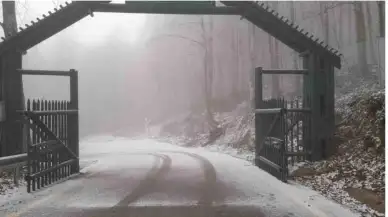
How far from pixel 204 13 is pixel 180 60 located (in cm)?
4656

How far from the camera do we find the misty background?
2880 cm

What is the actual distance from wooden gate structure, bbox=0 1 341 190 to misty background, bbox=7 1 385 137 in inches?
102

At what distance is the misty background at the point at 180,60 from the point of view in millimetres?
28797

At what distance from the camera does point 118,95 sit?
73.4 meters

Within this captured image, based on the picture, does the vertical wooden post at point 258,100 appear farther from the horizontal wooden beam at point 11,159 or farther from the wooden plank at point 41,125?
the horizontal wooden beam at point 11,159

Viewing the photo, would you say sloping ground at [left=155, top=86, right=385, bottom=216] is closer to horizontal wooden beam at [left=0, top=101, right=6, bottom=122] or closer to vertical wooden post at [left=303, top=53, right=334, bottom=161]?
vertical wooden post at [left=303, top=53, right=334, bottom=161]

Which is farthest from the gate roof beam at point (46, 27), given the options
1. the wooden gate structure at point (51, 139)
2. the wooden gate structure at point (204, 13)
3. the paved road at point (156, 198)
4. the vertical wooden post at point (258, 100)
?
the vertical wooden post at point (258, 100)

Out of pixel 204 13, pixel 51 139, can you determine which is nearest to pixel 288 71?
pixel 204 13

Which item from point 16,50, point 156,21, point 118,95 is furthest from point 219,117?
point 118,95

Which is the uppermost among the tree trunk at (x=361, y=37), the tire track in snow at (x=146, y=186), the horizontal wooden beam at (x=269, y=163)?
the tree trunk at (x=361, y=37)

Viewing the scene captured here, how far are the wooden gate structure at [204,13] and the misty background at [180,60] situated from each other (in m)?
2.59

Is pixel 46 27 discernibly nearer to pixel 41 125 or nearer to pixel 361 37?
pixel 41 125

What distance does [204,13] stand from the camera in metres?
10.6

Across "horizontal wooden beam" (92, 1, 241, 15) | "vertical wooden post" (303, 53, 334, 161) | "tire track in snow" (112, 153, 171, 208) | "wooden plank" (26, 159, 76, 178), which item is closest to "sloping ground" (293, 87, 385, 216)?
"vertical wooden post" (303, 53, 334, 161)
